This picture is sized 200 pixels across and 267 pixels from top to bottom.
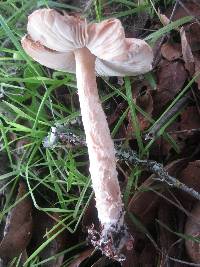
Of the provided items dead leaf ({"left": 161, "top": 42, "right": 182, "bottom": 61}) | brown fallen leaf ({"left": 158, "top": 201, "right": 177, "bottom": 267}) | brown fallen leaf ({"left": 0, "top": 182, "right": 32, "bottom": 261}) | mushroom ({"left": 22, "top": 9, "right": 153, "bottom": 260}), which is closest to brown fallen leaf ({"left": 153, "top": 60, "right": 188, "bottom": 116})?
dead leaf ({"left": 161, "top": 42, "right": 182, "bottom": 61})

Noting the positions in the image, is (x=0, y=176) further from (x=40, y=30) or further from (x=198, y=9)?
(x=198, y=9)

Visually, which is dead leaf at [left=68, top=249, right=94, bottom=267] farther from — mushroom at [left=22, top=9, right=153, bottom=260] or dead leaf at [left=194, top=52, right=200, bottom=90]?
dead leaf at [left=194, top=52, right=200, bottom=90]

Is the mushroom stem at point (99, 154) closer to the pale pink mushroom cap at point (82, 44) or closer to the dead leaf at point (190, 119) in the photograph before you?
the pale pink mushroom cap at point (82, 44)

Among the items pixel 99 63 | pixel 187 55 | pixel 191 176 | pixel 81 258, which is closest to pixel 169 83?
pixel 187 55

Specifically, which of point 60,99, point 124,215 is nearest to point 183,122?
point 124,215

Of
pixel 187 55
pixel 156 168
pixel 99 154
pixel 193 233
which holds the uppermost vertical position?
pixel 187 55

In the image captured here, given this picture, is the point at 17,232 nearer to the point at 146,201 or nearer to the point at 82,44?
the point at 146,201
